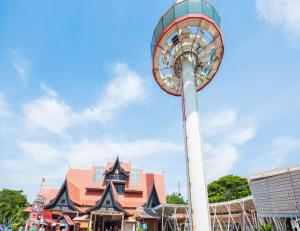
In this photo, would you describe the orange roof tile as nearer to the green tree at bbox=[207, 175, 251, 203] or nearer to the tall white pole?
the tall white pole

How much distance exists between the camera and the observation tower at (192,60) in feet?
39.9

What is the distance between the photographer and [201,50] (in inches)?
658

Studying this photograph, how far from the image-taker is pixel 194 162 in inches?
498

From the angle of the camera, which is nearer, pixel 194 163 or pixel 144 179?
pixel 194 163

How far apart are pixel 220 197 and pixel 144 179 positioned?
52.1 ft

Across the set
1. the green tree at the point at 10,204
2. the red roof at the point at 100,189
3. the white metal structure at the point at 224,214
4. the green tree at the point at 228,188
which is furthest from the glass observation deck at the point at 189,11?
the green tree at the point at 10,204

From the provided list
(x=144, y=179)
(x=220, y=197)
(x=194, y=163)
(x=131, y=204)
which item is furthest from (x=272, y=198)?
(x=220, y=197)

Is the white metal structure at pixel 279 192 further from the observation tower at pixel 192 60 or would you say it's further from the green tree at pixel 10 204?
the green tree at pixel 10 204

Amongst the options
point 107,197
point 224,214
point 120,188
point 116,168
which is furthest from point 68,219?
point 224,214

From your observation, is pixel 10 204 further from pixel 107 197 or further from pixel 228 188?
pixel 228 188

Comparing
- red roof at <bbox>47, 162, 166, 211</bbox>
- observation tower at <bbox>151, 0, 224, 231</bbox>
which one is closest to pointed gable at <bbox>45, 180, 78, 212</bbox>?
red roof at <bbox>47, 162, 166, 211</bbox>

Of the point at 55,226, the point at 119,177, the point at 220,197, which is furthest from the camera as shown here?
the point at 220,197

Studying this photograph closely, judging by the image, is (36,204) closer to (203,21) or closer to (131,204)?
(131,204)

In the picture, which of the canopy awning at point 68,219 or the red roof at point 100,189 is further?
the red roof at point 100,189
